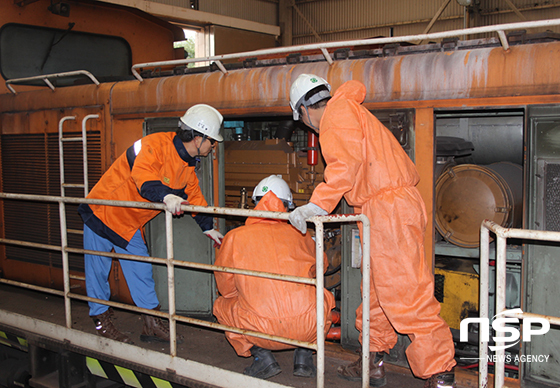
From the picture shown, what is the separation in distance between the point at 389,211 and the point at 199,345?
160cm

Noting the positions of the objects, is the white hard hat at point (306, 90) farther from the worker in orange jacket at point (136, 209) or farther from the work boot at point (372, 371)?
the work boot at point (372, 371)

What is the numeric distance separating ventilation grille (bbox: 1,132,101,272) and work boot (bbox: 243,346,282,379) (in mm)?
2150

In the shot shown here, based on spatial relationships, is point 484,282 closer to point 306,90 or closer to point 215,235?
point 306,90

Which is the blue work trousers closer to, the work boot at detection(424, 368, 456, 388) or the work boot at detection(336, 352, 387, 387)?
the work boot at detection(336, 352, 387, 387)

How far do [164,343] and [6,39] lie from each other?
3267mm

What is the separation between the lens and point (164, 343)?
3.25 m

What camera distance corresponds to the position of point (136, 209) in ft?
10.5

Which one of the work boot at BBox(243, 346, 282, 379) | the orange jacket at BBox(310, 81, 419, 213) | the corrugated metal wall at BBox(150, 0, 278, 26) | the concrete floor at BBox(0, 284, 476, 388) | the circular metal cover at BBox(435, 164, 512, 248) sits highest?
the corrugated metal wall at BBox(150, 0, 278, 26)

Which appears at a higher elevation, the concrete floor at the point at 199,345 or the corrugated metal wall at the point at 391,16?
the corrugated metal wall at the point at 391,16

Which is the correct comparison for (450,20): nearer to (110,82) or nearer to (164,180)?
(110,82)

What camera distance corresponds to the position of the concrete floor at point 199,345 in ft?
8.69

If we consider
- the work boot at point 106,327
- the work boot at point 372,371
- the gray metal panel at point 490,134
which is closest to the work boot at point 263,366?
the work boot at point 372,371

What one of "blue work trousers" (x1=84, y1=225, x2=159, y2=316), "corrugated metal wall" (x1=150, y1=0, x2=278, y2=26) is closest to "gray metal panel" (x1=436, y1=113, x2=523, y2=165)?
"blue work trousers" (x1=84, y1=225, x2=159, y2=316)

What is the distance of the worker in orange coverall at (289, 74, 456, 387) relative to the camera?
237 cm
